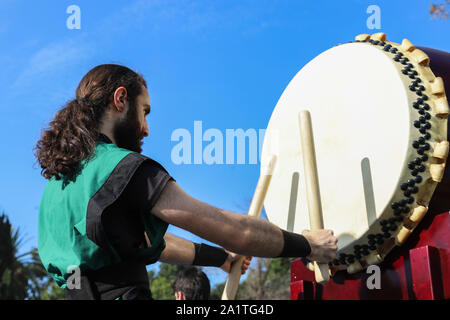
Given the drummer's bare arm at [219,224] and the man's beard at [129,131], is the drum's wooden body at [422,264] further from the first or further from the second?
the man's beard at [129,131]

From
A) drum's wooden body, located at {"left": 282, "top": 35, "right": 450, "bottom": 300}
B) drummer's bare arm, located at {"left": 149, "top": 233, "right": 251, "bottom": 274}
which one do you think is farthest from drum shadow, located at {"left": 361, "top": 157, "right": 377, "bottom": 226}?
drummer's bare arm, located at {"left": 149, "top": 233, "right": 251, "bottom": 274}

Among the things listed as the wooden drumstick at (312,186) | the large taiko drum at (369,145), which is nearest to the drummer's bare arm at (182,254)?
the large taiko drum at (369,145)

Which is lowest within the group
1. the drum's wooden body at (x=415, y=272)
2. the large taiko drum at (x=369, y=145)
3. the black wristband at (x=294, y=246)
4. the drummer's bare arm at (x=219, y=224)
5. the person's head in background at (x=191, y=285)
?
the person's head in background at (x=191, y=285)

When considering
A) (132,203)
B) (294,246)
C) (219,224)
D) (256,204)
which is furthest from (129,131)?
(256,204)

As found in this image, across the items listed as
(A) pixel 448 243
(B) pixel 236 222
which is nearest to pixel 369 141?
(A) pixel 448 243

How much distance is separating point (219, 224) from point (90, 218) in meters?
0.37

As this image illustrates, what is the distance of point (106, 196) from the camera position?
1.40 meters

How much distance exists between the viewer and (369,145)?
1.93 m

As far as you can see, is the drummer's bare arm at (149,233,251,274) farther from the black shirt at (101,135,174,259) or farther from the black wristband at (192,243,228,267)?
the black shirt at (101,135,174,259)

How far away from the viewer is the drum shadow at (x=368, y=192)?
6.07 feet

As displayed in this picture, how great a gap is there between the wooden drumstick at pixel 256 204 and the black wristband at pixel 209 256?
7cm

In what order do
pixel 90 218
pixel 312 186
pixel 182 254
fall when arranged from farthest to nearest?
A: pixel 182 254, pixel 312 186, pixel 90 218

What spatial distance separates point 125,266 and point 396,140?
41.2 inches

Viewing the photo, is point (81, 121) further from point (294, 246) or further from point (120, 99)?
point (294, 246)
